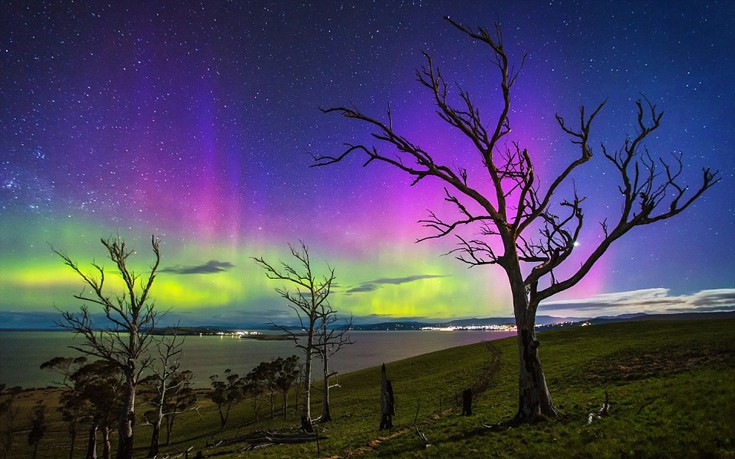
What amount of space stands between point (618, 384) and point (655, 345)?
19.0 metres

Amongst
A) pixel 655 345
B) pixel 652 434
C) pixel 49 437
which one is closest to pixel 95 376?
pixel 49 437

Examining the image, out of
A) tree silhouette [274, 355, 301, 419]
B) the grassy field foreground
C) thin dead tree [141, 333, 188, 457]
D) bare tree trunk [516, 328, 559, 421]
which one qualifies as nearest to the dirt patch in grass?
the grassy field foreground

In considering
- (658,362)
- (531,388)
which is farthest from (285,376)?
(531,388)

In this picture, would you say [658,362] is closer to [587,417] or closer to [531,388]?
[587,417]

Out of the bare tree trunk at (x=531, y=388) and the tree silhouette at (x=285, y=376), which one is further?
the tree silhouette at (x=285, y=376)

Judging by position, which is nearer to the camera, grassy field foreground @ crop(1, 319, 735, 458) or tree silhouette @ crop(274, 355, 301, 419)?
grassy field foreground @ crop(1, 319, 735, 458)

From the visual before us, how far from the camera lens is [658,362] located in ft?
89.0

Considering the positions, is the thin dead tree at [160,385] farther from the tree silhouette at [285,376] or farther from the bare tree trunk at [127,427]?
the tree silhouette at [285,376]

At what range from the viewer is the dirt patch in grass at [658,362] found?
23.1 meters

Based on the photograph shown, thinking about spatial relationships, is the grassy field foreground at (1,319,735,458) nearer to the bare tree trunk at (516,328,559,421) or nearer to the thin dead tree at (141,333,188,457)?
the bare tree trunk at (516,328,559,421)

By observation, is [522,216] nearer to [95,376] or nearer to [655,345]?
[655,345]

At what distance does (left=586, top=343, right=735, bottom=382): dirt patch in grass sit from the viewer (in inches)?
910

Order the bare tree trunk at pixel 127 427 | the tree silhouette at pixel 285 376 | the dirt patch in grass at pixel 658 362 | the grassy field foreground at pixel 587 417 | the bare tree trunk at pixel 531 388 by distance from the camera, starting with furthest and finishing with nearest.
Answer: the tree silhouette at pixel 285 376 < the dirt patch in grass at pixel 658 362 < the bare tree trunk at pixel 127 427 < the bare tree trunk at pixel 531 388 < the grassy field foreground at pixel 587 417

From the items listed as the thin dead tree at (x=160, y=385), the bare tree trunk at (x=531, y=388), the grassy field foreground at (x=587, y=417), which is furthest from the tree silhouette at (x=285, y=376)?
the bare tree trunk at (x=531, y=388)
